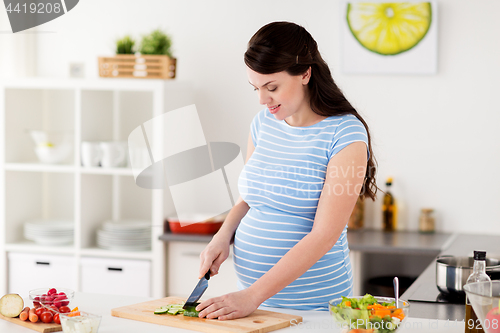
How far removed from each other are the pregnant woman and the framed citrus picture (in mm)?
1424

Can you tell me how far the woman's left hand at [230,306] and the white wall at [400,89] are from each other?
1.73 meters

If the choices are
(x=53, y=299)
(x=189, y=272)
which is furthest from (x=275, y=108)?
(x=189, y=272)

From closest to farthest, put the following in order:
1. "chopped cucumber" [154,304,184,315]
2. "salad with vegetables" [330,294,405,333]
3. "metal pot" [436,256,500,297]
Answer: "salad with vegetables" [330,294,405,333] < "chopped cucumber" [154,304,184,315] < "metal pot" [436,256,500,297]

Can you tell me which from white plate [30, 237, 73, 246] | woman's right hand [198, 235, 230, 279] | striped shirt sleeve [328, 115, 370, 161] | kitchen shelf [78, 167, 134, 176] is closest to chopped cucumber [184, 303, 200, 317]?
woman's right hand [198, 235, 230, 279]

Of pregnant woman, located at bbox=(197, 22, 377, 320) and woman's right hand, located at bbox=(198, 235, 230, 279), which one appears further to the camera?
woman's right hand, located at bbox=(198, 235, 230, 279)

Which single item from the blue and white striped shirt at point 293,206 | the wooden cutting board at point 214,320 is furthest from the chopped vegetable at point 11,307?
the blue and white striped shirt at point 293,206

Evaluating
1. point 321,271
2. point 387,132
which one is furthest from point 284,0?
point 321,271

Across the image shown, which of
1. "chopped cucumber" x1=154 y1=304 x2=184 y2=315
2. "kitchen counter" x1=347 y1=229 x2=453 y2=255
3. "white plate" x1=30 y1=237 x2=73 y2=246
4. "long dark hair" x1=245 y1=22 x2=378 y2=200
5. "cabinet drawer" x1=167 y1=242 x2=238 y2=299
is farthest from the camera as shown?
"white plate" x1=30 y1=237 x2=73 y2=246

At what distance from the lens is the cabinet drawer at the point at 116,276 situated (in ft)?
9.90

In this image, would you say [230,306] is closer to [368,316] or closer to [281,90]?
[368,316]

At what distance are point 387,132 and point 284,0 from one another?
0.92 meters

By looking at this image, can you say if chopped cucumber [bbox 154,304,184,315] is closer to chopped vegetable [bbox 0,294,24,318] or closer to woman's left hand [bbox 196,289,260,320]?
woman's left hand [bbox 196,289,260,320]

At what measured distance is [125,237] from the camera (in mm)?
3070

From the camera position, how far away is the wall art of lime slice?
9.75ft
